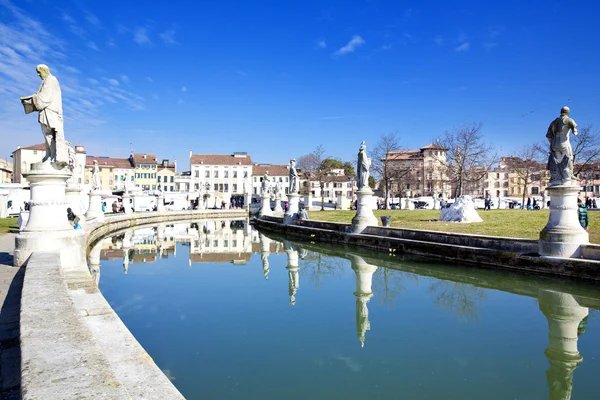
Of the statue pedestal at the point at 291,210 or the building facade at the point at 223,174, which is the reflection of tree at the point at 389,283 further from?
the building facade at the point at 223,174

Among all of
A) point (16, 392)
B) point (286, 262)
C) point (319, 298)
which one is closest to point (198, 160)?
point (286, 262)

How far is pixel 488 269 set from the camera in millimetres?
12656

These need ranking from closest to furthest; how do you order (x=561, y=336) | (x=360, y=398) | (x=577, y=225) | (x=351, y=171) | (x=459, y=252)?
(x=360, y=398) → (x=561, y=336) → (x=577, y=225) → (x=459, y=252) → (x=351, y=171)

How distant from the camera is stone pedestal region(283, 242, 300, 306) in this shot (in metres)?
9.89

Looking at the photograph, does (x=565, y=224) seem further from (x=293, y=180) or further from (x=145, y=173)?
(x=145, y=173)

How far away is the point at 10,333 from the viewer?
13.4 ft

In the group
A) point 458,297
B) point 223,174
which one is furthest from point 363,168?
point 223,174

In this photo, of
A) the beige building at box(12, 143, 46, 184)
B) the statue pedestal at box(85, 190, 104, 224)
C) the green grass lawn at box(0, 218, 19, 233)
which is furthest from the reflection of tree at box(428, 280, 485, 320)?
the beige building at box(12, 143, 46, 184)

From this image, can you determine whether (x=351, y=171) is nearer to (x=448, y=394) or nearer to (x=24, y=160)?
(x=24, y=160)

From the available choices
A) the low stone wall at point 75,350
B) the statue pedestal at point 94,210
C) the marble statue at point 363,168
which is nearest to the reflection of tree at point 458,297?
the low stone wall at point 75,350

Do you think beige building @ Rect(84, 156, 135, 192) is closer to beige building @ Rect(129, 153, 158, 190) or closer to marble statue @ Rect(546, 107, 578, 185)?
beige building @ Rect(129, 153, 158, 190)

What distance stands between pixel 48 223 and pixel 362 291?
6637 millimetres

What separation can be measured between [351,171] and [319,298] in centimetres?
7692

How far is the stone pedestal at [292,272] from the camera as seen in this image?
9.89m
